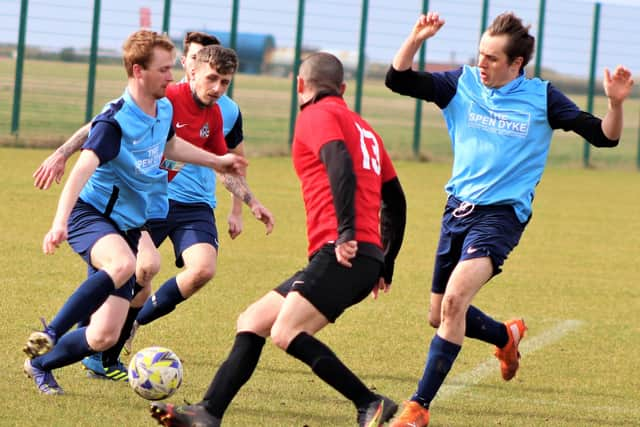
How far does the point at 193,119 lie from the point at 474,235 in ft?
6.16

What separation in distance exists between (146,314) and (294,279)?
1997 millimetres

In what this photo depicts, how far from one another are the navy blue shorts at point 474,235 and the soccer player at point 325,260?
34.6 inches

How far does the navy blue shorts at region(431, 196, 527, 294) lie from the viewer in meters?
6.03

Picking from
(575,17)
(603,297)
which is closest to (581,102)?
(575,17)

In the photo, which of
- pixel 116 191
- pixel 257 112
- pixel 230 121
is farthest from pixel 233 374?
pixel 257 112

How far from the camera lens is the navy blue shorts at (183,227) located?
7.06 meters

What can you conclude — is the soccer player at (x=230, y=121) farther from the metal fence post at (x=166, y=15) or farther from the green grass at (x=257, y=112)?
the metal fence post at (x=166, y=15)

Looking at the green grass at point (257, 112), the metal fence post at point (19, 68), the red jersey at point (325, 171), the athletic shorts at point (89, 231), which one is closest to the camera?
the red jersey at point (325, 171)

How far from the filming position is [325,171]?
5129 millimetres

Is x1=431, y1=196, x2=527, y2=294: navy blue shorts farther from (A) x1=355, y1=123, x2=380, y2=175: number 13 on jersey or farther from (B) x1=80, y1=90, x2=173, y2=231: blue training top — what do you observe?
(B) x1=80, y1=90, x2=173, y2=231: blue training top

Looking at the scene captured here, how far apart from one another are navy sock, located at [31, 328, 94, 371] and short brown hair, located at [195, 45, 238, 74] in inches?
66.6

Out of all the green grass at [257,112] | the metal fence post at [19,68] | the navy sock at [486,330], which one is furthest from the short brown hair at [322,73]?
the metal fence post at [19,68]

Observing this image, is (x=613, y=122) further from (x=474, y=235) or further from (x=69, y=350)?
(x=69, y=350)

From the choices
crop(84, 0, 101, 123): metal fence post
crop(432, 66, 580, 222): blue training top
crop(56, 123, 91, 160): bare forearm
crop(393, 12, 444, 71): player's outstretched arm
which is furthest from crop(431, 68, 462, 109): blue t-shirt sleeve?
crop(84, 0, 101, 123): metal fence post
